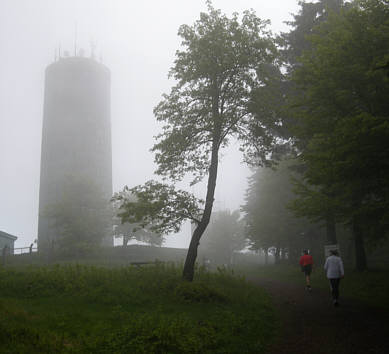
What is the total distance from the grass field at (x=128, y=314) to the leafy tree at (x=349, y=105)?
4.93 meters

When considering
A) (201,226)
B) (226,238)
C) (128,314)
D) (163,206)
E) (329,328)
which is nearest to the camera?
(329,328)

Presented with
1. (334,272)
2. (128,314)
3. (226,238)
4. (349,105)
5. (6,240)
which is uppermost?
(349,105)

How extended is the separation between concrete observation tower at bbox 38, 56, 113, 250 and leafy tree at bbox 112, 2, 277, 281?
2078 inches

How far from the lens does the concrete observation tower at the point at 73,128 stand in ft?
221

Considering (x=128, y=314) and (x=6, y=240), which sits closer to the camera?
(x=128, y=314)

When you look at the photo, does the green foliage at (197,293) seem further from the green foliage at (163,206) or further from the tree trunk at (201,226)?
the green foliage at (163,206)

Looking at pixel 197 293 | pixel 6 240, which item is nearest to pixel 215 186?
pixel 197 293

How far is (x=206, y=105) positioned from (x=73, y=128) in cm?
5994

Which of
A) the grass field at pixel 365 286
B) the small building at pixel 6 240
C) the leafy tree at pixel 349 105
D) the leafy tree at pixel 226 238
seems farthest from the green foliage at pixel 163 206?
the leafy tree at pixel 226 238

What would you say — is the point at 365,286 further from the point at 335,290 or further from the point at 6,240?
the point at 6,240

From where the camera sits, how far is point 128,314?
9047 millimetres

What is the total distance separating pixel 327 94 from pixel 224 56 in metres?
4.54

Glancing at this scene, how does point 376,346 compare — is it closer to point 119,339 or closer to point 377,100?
point 119,339

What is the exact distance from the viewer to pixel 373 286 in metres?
14.4
